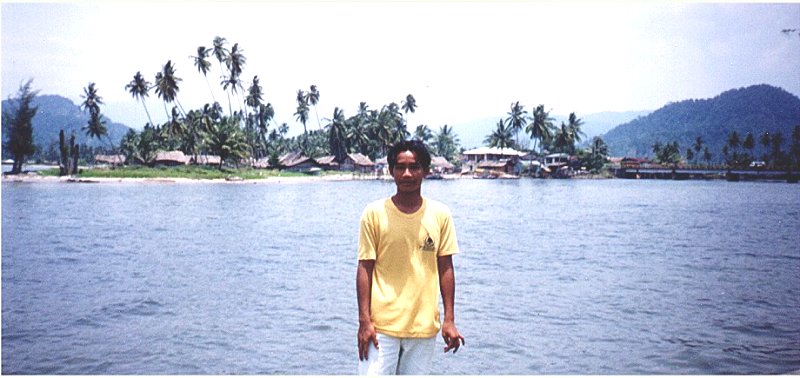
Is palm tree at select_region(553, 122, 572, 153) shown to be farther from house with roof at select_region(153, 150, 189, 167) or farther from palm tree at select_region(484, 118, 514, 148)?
house with roof at select_region(153, 150, 189, 167)

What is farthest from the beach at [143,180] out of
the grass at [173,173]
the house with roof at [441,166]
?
the house with roof at [441,166]

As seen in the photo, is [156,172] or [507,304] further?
[156,172]

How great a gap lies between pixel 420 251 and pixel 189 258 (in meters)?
13.9

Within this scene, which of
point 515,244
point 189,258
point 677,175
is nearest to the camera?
point 189,258

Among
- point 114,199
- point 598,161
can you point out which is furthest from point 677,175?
point 114,199

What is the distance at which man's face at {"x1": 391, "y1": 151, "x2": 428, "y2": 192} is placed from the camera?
307 cm

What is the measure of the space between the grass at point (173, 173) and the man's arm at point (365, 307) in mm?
55178

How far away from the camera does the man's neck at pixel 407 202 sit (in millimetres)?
3059

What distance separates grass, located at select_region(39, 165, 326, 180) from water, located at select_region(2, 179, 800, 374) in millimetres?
31036

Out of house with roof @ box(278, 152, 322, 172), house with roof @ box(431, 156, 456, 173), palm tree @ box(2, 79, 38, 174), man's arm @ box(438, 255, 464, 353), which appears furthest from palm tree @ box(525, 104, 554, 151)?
man's arm @ box(438, 255, 464, 353)

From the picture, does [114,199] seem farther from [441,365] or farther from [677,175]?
[677,175]

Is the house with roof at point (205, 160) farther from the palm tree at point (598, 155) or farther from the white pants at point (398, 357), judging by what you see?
the white pants at point (398, 357)

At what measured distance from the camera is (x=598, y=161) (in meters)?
87.1

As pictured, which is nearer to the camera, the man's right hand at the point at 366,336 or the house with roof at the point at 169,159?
the man's right hand at the point at 366,336
